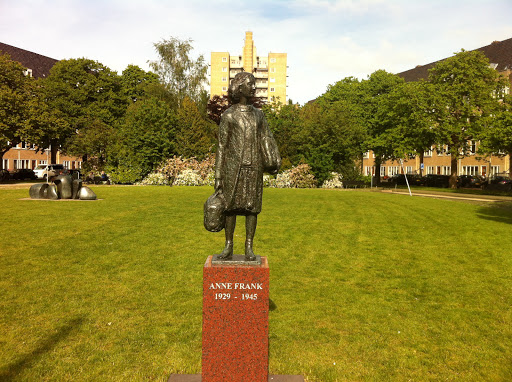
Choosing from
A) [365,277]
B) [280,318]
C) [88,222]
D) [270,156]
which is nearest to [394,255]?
[365,277]

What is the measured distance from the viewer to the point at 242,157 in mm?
5621

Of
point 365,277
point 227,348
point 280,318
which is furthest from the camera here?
point 365,277

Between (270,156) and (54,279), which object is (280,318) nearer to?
(270,156)

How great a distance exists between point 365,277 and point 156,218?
9075mm

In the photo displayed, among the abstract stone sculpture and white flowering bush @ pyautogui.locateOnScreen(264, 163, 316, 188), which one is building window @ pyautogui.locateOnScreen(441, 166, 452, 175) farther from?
the abstract stone sculpture

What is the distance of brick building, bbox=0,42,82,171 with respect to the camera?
6181cm

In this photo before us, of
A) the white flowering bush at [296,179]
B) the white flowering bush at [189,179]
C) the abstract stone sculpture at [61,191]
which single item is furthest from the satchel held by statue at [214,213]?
the white flowering bush at [296,179]

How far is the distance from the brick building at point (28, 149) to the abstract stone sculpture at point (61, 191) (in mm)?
39571

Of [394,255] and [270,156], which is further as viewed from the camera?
[394,255]

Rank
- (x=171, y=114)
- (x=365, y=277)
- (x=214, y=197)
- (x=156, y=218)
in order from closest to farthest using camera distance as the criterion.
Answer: (x=214, y=197), (x=365, y=277), (x=156, y=218), (x=171, y=114)

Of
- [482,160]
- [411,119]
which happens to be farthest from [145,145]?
[482,160]

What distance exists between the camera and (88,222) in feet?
49.0

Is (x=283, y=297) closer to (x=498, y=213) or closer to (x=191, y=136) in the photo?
(x=498, y=213)

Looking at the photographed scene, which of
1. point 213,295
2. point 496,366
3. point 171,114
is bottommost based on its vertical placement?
point 496,366
